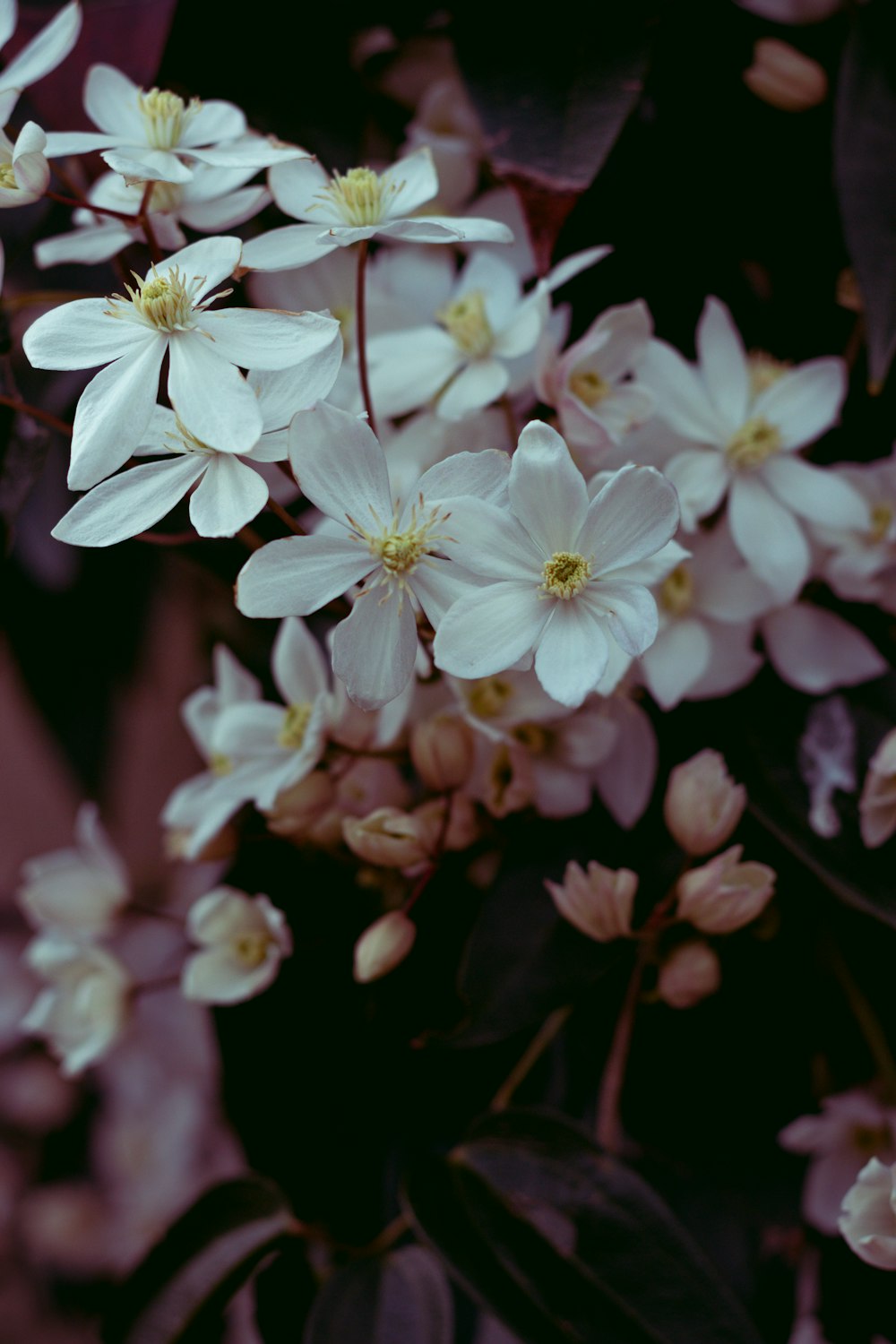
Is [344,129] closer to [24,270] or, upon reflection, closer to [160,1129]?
[24,270]

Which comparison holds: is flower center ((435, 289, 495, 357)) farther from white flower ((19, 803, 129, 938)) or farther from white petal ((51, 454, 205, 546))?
white flower ((19, 803, 129, 938))

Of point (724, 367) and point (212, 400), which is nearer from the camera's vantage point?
point (212, 400)

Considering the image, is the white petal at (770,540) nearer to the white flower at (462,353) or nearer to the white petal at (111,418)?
the white flower at (462,353)

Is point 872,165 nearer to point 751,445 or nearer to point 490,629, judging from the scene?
point 751,445

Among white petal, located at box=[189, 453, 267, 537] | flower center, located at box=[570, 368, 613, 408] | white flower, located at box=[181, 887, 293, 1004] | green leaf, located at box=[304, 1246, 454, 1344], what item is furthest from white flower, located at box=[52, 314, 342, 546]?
green leaf, located at box=[304, 1246, 454, 1344]

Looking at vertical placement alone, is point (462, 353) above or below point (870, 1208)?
above

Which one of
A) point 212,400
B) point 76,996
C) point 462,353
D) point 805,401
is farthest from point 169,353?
point 76,996

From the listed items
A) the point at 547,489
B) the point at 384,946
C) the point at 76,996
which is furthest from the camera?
the point at 76,996
